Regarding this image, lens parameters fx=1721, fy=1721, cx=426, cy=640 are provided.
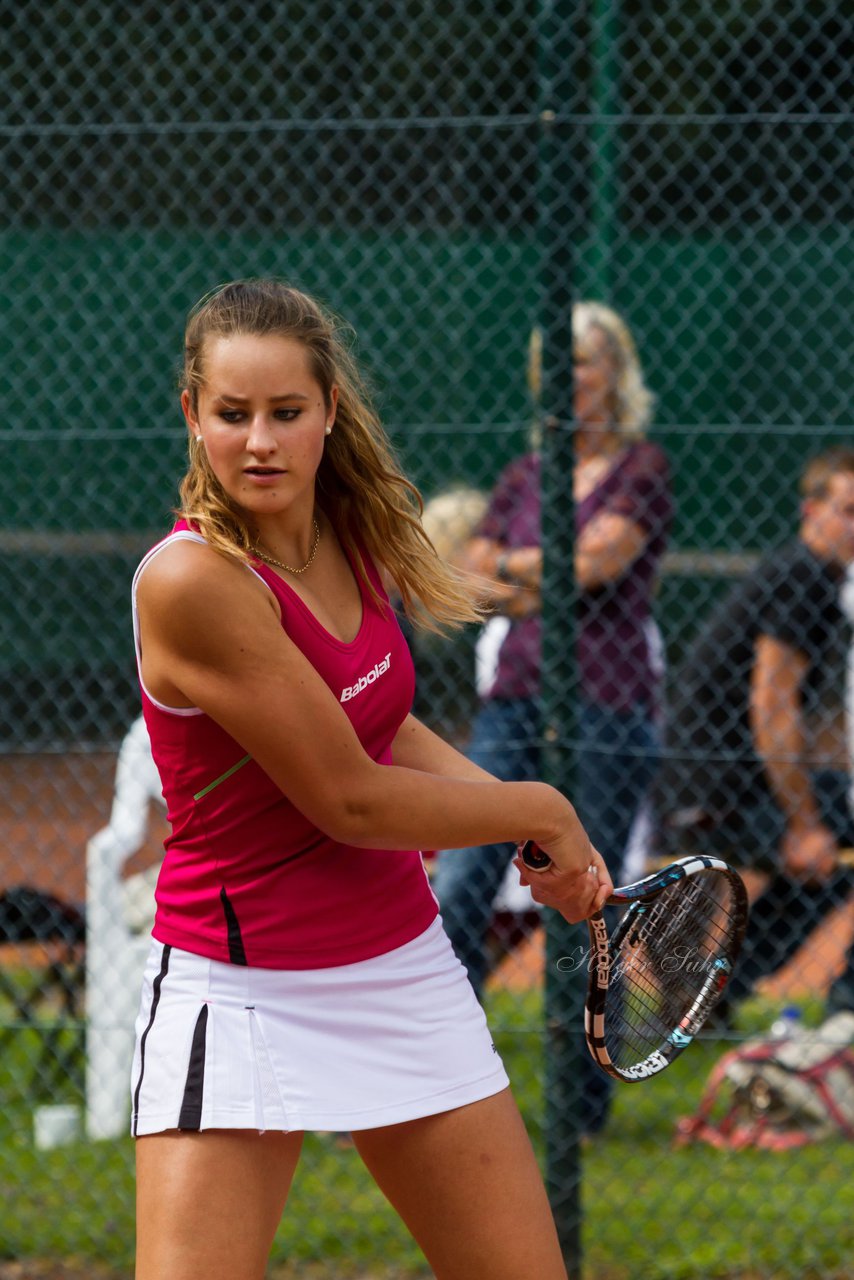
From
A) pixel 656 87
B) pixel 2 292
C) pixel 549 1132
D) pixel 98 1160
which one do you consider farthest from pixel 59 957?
pixel 656 87

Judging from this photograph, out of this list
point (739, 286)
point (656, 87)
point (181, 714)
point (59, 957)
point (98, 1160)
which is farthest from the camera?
point (656, 87)

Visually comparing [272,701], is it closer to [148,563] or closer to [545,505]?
[148,563]

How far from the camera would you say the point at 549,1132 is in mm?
3629

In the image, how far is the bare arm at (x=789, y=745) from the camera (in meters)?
4.43

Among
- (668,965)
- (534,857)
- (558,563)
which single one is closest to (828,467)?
(558,563)

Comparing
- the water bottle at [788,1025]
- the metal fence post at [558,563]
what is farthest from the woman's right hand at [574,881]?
the water bottle at [788,1025]

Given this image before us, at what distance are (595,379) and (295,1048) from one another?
2.21 meters

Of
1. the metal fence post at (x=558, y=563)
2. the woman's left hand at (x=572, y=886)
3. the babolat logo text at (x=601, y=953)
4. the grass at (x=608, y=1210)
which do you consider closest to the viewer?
the woman's left hand at (x=572, y=886)

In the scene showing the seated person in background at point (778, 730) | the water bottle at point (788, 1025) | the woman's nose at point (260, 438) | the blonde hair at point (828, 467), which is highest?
the woman's nose at point (260, 438)

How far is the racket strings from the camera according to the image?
246 centimetres

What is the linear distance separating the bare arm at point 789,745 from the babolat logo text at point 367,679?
233 cm

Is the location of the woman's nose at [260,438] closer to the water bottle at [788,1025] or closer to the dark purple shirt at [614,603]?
the dark purple shirt at [614,603]

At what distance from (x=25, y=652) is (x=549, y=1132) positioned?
15.7 ft

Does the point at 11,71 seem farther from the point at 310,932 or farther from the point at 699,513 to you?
the point at 310,932
